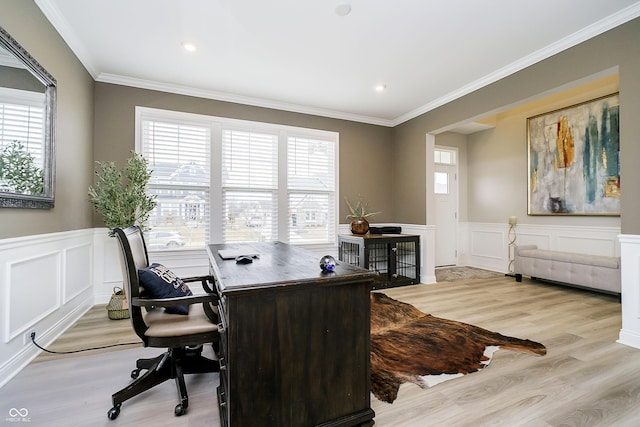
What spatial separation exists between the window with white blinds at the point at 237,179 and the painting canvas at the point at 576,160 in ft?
11.3

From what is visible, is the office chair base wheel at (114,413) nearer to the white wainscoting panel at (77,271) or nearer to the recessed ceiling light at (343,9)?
the white wainscoting panel at (77,271)

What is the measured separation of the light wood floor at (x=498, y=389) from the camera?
5.08 feet

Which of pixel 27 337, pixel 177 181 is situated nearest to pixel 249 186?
pixel 177 181

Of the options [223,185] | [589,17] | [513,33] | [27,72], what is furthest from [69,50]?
[589,17]

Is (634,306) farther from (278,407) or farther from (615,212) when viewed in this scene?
(278,407)

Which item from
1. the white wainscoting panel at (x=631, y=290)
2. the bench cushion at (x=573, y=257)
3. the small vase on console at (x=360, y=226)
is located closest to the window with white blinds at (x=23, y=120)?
the small vase on console at (x=360, y=226)

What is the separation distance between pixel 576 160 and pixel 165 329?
5.66m

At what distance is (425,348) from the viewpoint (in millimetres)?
2350

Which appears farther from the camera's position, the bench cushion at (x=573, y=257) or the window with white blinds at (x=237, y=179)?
the window with white blinds at (x=237, y=179)

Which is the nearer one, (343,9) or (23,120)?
(23,120)

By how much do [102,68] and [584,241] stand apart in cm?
687

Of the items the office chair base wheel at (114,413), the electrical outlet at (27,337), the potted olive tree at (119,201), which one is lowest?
the office chair base wheel at (114,413)

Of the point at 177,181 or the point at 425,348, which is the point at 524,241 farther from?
the point at 177,181

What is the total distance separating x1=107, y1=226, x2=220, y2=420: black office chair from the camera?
1.51 meters
